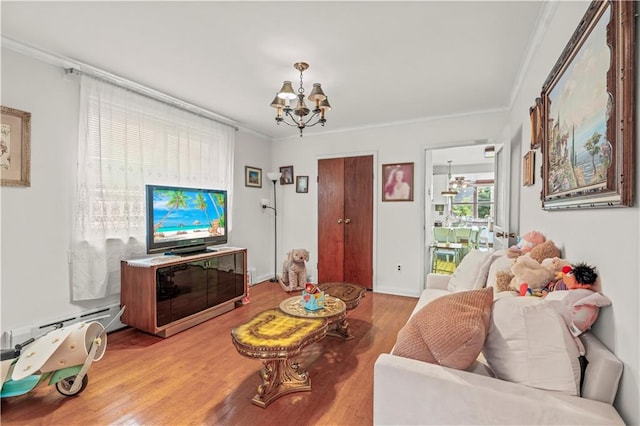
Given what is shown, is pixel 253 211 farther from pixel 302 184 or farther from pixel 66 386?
pixel 66 386

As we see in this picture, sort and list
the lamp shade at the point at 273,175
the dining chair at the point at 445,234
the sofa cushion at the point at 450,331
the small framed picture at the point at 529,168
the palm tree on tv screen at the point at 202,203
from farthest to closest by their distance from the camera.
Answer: the dining chair at the point at 445,234 → the lamp shade at the point at 273,175 → the palm tree on tv screen at the point at 202,203 → the small framed picture at the point at 529,168 → the sofa cushion at the point at 450,331

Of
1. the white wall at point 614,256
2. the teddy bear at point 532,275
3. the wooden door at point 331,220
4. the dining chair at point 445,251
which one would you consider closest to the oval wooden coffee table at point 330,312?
the teddy bear at point 532,275

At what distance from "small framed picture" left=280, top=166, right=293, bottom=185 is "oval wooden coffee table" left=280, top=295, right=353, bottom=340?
272 centimetres

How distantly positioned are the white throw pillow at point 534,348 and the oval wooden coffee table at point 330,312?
124 centimetres

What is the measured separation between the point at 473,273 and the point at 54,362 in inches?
115

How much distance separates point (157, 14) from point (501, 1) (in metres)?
2.12

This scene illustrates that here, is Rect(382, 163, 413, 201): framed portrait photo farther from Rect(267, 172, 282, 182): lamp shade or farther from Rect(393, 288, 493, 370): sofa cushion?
Rect(393, 288, 493, 370): sofa cushion

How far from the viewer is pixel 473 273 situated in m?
2.38

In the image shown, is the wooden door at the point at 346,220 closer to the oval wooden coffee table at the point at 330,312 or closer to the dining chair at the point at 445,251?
the dining chair at the point at 445,251

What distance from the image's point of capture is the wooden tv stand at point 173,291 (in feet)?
8.81

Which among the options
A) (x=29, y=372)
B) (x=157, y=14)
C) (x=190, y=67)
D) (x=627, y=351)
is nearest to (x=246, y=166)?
(x=190, y=67)

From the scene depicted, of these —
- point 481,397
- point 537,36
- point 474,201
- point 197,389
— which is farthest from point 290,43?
point 474,201

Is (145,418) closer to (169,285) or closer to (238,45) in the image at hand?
(169,285)

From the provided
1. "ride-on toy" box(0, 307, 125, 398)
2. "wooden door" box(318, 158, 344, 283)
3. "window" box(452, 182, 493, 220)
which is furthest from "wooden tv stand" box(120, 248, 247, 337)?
"window" box(452, 182, 493, 220)
